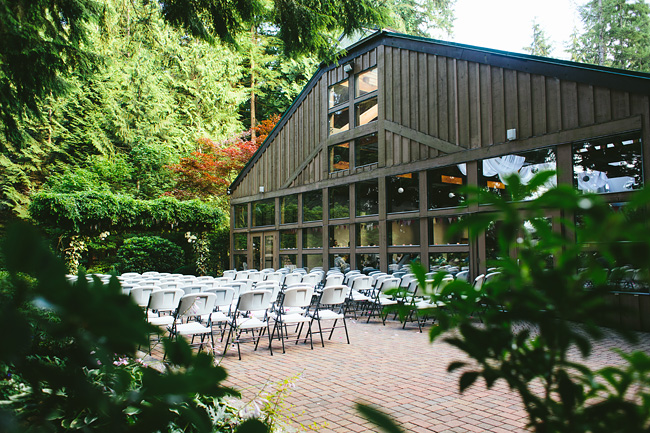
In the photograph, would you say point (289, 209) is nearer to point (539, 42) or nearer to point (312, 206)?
point (312, 206)

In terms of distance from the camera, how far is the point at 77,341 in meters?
0.52

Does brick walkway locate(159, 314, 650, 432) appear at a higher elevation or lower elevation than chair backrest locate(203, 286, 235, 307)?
lower

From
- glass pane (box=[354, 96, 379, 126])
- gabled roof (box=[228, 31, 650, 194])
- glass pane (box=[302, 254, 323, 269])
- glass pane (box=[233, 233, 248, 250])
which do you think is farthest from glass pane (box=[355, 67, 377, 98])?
glass pane (box=[233, 233, 248, 250])

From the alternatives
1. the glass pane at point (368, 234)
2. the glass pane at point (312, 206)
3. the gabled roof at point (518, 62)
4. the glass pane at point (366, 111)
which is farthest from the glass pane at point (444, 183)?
the glass pane at point (312, 206)

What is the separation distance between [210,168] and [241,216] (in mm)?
4553

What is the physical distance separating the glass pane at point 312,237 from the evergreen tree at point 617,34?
86.8 ft

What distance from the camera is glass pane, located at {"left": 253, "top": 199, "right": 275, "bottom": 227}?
18.2 m

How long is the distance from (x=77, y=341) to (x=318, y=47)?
6.59m

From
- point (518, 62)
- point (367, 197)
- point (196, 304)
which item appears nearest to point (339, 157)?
point (367, 197)

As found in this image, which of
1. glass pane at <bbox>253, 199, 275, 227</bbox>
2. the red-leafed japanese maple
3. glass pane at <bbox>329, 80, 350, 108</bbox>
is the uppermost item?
glass pane at <bbox>329, 80, 350, 108</bbox>

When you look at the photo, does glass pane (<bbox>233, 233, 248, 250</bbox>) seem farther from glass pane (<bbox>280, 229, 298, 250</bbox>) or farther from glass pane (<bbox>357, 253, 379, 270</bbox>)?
glass pane (<bbox>357, 253, 379, 270</bbox>)

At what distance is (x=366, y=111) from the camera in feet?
48.4

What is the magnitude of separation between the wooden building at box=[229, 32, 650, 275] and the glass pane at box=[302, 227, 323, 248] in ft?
0.12

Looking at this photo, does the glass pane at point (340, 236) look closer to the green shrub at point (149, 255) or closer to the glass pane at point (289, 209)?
the glass pane at point (289, 209)
